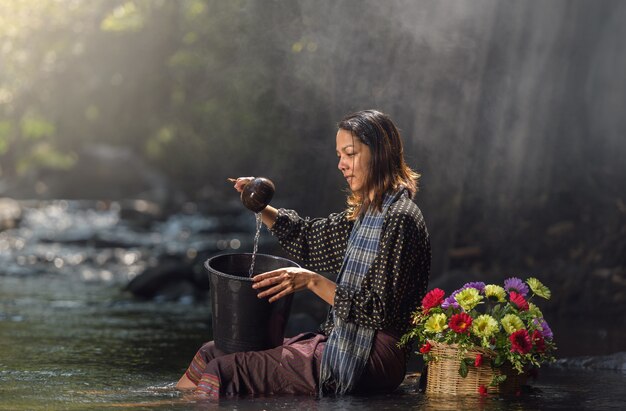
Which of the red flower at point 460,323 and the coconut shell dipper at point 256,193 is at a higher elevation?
the coconut shell dipper at point 256,193

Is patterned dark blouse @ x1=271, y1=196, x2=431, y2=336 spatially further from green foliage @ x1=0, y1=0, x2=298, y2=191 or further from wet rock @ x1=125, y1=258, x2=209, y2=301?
wet rock @ x1=125, y1=258, x2=209, y2=301

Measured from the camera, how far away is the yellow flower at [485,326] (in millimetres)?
4785

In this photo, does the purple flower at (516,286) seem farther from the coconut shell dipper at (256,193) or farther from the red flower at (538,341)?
the coconut shell dipper at (256,193)

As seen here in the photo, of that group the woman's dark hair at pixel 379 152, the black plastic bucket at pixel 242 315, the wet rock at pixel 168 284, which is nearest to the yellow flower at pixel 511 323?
the woman's dark hair at pixel 379 152

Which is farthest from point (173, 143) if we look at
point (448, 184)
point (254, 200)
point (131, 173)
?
point (254, 200)

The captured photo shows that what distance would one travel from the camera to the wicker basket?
191 inches

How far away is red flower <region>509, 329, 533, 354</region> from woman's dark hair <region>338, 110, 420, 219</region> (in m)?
0.86

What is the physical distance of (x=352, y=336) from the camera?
15.7 ft

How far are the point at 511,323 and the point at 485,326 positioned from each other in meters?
0.14

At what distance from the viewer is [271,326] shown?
16.3 ft

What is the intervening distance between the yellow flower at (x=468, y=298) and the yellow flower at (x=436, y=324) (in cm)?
18

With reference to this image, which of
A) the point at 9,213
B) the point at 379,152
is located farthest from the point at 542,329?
the point at 9,213

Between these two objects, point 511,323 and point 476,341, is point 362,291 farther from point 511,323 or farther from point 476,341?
point 511,323

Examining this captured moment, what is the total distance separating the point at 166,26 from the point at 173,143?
11683 mm
